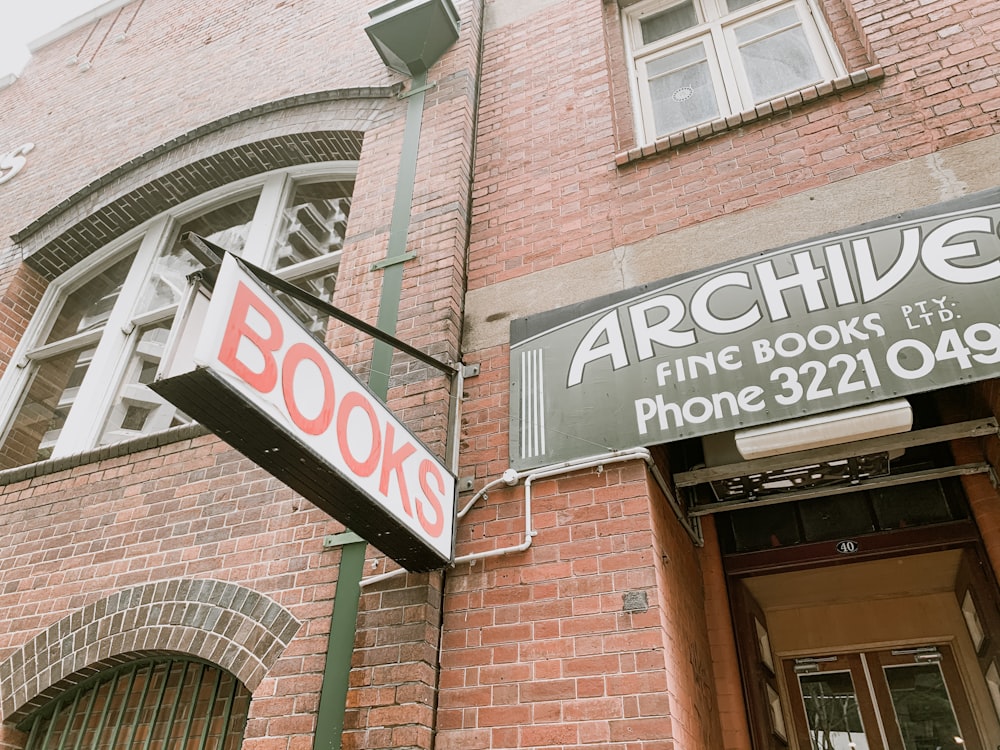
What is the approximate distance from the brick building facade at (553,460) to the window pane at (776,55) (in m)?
0.03

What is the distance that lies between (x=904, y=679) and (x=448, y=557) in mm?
3711

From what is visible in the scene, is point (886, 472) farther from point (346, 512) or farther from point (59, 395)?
point (59, 395)

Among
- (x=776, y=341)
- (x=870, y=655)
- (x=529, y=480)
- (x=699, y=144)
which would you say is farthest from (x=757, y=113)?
(x=870, y=655)

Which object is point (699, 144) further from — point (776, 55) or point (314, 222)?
point (314, 222)

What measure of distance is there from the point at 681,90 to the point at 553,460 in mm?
3179

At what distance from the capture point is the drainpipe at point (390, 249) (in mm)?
3125

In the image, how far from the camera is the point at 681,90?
510 cm

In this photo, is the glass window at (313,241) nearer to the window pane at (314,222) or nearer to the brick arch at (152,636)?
the window pane at (314,222)

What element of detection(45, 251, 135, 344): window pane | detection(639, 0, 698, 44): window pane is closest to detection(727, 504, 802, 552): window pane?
detection(639, 0, 698, 44): window pane

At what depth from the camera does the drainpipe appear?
312 cm

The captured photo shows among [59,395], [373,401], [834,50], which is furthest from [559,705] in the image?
[59,395]

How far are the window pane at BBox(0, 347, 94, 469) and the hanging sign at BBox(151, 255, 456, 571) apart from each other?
13.7 ft

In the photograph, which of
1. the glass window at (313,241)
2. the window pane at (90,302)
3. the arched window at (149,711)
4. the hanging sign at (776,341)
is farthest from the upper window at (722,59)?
the window pane at (90,302)

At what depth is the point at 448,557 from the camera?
10.5 feet
